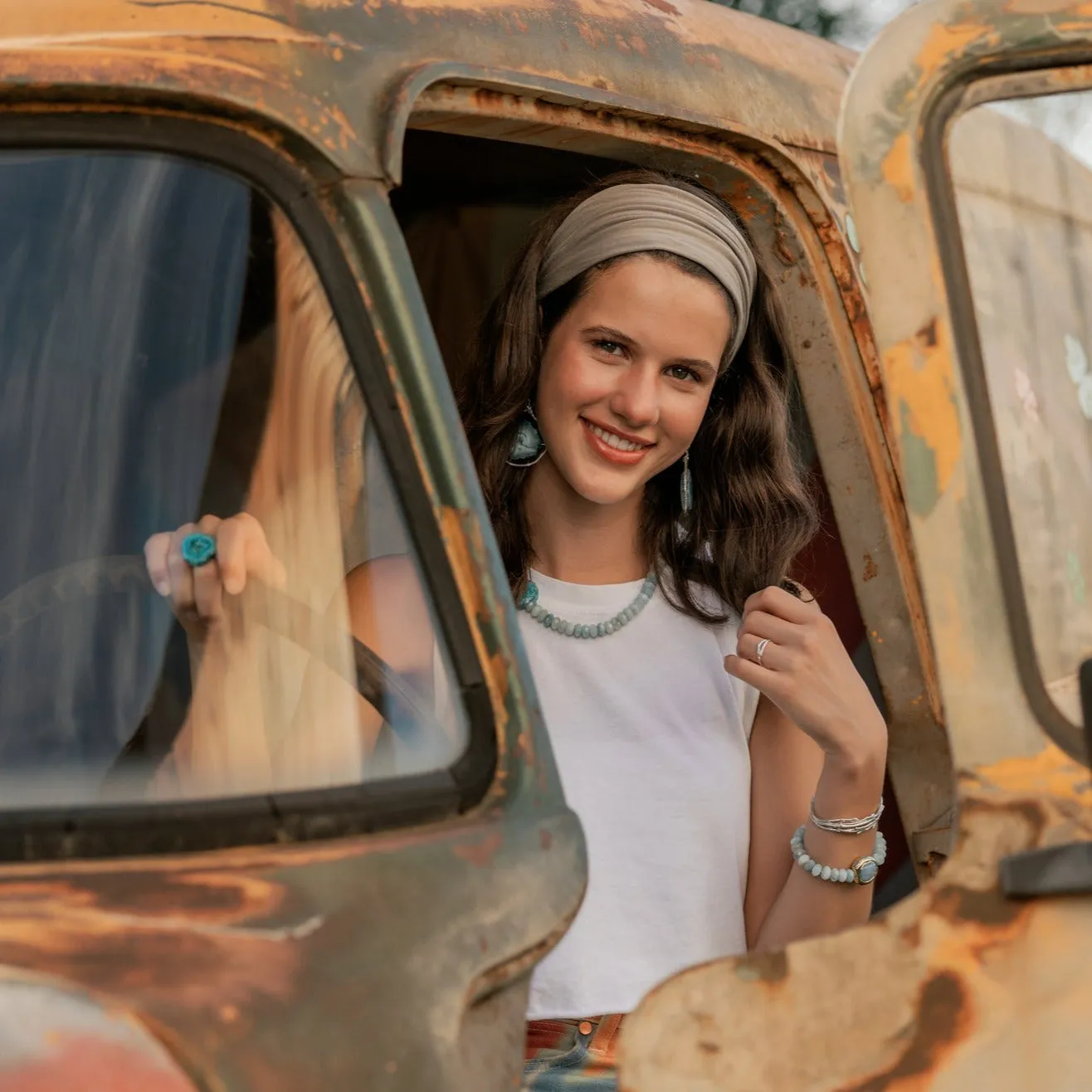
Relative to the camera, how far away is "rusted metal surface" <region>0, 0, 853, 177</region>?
1.54 metres

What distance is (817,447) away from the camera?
2479 mm

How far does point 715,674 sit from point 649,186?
0.72 m

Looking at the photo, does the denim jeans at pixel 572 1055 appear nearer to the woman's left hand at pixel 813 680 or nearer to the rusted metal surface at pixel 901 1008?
the woman's left hand at pixel 813 680

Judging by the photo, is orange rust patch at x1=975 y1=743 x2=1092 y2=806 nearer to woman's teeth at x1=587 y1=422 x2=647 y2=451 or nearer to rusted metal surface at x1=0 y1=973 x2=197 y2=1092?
rusted metal surface at x1=0 y1=973 x2=197 y2=1092

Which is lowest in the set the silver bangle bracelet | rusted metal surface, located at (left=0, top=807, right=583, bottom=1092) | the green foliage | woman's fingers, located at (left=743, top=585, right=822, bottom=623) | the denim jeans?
the denim jeans

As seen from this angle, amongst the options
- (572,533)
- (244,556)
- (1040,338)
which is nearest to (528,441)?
(572,533)

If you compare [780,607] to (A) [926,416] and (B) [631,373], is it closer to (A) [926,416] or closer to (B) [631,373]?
(B) [631,373]

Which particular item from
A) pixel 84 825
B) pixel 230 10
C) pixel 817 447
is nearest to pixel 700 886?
pixel 817 447

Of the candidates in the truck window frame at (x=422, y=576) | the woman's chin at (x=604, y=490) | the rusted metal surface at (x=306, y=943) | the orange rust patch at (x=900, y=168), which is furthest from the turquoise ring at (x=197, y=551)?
the woman's chin at (x=604, y=490)

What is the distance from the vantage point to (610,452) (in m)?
2.34

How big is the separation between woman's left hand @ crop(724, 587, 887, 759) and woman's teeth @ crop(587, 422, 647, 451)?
0.34 meters

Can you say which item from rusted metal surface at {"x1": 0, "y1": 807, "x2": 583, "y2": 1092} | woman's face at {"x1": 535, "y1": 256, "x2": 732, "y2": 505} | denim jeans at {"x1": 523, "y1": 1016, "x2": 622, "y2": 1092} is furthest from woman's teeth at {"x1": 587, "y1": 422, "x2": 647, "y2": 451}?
rusted metal surface at {"x1": 0, "y1": 807, "x2": 583, "y2": 1092}

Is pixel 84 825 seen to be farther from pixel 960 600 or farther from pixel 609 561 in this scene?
pixel 609 561

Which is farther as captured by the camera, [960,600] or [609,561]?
[609,561]
